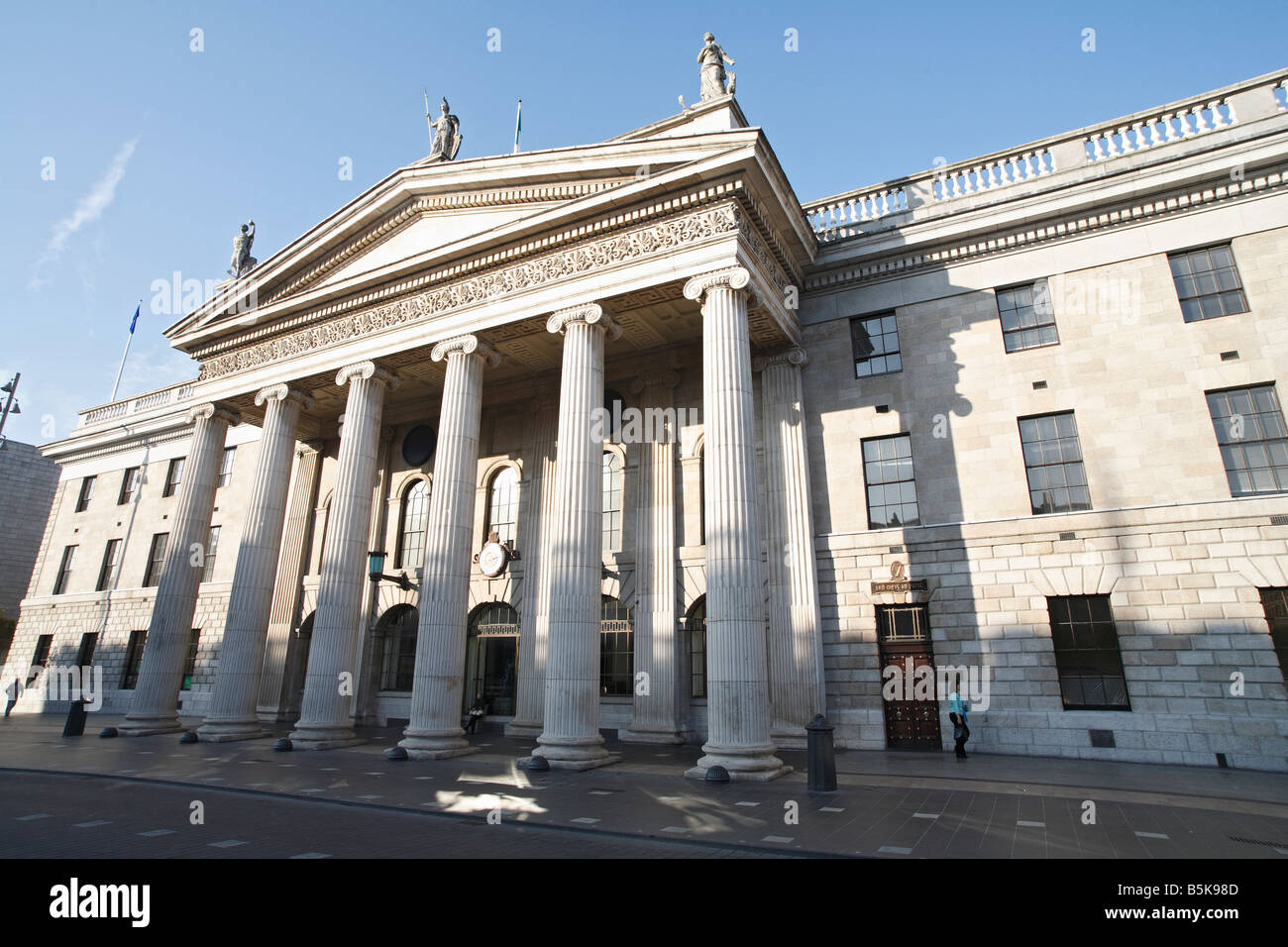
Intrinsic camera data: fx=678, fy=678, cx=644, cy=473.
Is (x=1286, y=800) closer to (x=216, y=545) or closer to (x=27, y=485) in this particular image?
(x=216, y=545)

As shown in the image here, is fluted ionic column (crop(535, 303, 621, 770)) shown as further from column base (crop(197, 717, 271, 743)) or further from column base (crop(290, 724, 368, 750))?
column base (crop(197, 717, 271, 743))

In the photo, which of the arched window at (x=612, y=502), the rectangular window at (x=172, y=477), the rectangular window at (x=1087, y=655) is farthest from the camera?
the rectangular window at (x=172, y=477)

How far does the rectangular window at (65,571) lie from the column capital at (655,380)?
3109 centimetres

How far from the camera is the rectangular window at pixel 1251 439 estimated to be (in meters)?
14.2

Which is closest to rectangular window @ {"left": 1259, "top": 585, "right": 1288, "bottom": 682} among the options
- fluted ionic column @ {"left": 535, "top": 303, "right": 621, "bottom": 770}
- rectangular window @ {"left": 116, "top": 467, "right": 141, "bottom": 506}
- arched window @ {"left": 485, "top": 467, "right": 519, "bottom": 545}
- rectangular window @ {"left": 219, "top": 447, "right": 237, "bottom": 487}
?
fluted ionic column @ {"left": 535, "top": 303, "right": 621, "bottom": 770}

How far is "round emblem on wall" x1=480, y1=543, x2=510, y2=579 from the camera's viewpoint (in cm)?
2108

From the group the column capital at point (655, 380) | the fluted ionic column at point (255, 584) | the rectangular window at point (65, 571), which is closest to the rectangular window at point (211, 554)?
the fluted ionic column at point (255, 584)

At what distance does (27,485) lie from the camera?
40.9 m

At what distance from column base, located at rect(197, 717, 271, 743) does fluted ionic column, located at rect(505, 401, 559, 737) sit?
7.30m

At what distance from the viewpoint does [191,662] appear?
27.2 m

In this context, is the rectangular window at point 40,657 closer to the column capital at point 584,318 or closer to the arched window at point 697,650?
the column capital at point 584,318

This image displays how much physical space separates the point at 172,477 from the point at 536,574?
21.8 m

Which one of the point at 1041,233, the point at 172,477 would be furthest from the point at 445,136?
the point at 172,477
